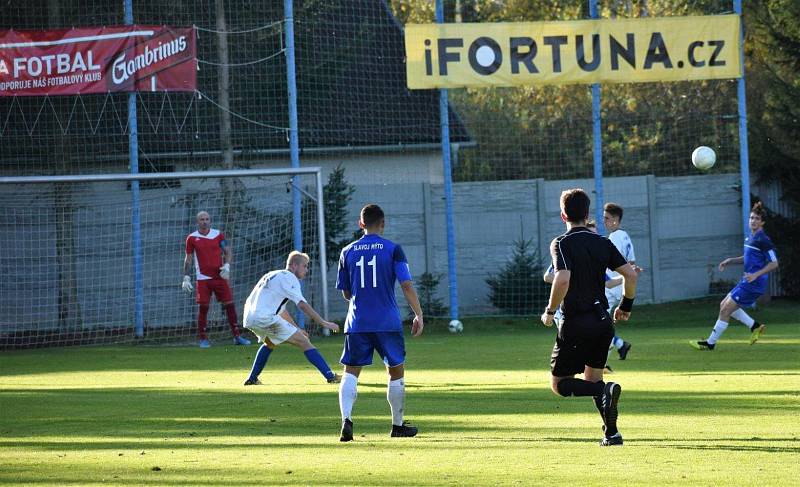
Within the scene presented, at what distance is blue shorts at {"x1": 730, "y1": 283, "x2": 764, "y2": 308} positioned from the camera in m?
16.1

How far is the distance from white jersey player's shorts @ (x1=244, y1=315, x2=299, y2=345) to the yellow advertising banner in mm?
9876

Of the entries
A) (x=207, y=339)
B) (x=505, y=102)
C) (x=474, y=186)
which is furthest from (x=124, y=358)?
(x=505, y=102)

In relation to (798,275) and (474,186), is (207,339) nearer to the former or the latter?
(474,186)

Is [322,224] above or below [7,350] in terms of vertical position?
above

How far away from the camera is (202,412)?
10.8m

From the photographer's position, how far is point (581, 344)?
8.38 metres

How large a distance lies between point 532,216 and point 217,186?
6570 millimetres

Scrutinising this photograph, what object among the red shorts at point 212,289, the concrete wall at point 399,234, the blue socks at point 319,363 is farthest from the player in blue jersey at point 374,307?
the concrete wall at point 399,234

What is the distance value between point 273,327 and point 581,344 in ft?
18.4

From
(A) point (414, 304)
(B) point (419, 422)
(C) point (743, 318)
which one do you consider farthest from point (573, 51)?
(A) point (414, 304)

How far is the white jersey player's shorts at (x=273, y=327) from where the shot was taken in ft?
43.3

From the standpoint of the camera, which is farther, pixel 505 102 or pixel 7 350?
pixel 505 102

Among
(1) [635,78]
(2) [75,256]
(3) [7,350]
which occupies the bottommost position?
(3) [7,350]

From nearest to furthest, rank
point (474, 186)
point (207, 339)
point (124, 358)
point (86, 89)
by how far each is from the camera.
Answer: point (124, 358) → point (207, 339) → point (86, 89) → point (474, 186)
